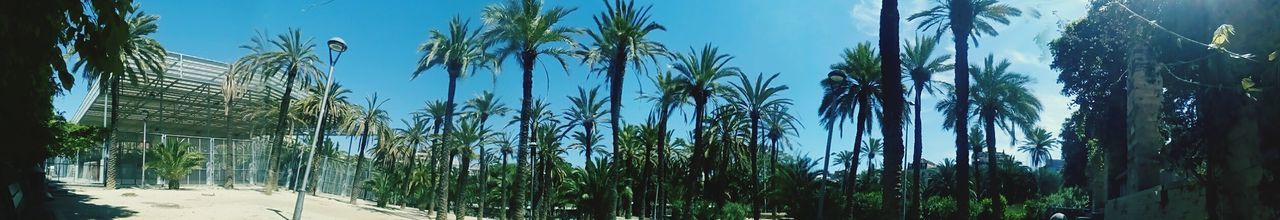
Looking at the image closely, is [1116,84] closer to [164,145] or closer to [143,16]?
[143,16]

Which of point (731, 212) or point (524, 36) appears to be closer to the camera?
point (524, 36)

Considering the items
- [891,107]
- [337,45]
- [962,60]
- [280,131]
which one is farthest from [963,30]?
[280,131]

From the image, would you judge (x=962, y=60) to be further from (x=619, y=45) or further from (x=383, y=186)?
(x=383, y=186)

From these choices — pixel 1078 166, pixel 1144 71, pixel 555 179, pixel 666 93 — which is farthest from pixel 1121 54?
pixel 555 179

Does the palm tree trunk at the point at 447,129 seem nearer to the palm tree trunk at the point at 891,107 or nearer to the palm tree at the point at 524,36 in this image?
the palm tree at the point at 524,36

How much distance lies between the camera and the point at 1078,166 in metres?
53.0

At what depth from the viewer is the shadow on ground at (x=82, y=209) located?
1880 centimetres

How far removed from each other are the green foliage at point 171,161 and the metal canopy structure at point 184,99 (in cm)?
300

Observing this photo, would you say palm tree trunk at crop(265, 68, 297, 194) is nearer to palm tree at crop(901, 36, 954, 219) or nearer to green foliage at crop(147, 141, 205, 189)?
green foliage at crop(147, 141, 205, 189)

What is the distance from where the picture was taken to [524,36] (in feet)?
88.8

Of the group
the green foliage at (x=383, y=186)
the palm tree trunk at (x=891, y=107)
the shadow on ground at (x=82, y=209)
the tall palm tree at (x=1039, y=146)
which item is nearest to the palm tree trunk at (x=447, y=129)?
the shadow on ground at (x=82, y=209)

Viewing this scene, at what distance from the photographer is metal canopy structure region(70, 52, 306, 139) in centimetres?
4359

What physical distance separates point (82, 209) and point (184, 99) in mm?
32703

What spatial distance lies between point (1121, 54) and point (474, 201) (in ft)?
171
